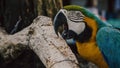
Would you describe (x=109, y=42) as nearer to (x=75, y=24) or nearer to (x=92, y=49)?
(x=92, y=49)

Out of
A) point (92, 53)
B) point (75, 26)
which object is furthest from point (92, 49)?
point (75, 26)

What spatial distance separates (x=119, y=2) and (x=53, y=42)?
614cm

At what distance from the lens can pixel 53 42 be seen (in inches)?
86.0

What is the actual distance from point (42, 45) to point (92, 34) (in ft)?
0.91

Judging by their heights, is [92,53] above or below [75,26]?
below

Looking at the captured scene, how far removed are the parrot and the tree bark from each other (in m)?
0.09

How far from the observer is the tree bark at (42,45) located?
6.75 ft

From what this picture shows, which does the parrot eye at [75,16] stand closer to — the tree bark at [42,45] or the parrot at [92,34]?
the parrot at [92,34]

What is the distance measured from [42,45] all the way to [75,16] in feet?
0.80

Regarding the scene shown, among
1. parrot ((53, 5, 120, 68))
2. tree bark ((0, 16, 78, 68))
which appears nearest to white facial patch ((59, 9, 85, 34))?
parrot ((53, 5, 120, 68))

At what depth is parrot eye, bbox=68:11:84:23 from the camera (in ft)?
6.98

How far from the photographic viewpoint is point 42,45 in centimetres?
220

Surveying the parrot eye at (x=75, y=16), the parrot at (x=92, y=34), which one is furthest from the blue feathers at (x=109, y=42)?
the parrot eye at (x=75, y=16)

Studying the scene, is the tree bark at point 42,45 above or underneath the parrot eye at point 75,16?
underneath
